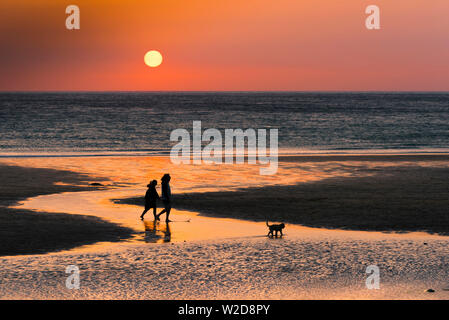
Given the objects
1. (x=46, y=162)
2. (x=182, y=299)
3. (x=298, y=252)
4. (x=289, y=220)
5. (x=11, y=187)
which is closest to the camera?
(x=182, y=299)

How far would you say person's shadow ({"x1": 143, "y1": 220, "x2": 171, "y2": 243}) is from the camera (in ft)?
57.2

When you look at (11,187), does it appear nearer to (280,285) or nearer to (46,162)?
(46,162)

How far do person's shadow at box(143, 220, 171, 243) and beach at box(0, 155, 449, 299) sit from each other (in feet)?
0.11

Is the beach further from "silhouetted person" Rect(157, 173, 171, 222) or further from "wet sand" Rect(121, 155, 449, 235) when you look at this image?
"silhouetted person" Rect(157, 173, 171, 222)

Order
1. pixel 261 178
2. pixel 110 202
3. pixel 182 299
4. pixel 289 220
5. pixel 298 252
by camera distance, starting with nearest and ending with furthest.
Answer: pixel 182 299, pixel 298 252, pixel 289 220, pixel 110 202, pixel 261 178

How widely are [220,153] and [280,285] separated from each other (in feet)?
115

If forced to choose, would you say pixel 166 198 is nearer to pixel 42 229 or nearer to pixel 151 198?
pixel 151 198

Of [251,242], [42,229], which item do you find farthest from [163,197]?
[251,242]

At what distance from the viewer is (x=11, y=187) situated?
2802 centimetres

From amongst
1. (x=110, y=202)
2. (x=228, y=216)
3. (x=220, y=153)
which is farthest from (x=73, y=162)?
(x=228, y=216)

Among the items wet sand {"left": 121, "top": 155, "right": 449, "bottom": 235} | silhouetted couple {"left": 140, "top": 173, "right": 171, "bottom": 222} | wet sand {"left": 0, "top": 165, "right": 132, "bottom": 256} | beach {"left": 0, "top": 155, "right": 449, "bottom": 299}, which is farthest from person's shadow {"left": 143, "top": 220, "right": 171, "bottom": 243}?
wet sand {"left": 121, "top": 155, "right": 449, "bottom": 235}

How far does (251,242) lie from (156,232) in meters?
3.15

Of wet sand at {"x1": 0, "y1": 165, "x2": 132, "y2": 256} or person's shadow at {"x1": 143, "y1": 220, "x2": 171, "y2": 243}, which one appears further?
person's shadow at {"x1": 143, "y1": 220, "x2": 171, "y2": 243}

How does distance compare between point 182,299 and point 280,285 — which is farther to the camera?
point 280,285
